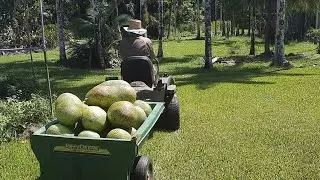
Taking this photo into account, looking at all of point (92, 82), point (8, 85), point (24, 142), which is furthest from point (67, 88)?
point (24, 142)

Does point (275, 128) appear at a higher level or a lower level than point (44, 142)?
lower

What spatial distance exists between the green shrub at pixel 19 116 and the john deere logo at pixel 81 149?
3.56m

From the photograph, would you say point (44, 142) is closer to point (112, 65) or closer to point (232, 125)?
point (232, 125)

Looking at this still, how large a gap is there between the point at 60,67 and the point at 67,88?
6.49m

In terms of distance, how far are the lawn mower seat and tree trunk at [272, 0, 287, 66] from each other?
11.4 metres

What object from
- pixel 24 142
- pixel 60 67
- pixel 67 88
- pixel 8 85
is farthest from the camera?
pixel 60 67

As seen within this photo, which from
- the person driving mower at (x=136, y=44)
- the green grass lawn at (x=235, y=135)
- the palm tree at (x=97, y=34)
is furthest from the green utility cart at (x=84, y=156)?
the palm tree at (x=97, y=34)

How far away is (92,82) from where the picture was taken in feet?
50.3

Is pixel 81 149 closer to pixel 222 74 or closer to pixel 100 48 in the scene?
pixel 222 74

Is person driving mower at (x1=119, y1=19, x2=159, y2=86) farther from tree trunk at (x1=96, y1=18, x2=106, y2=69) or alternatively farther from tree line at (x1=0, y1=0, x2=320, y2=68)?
tree trunk at (x1=96, y1=18, x2=106, y2=69)

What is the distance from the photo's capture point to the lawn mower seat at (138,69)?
7957 millimetres

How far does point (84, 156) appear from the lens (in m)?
4.73

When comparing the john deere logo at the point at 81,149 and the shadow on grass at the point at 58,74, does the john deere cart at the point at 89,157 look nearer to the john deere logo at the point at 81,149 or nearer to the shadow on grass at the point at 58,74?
the john deere logo at the point at 81,149

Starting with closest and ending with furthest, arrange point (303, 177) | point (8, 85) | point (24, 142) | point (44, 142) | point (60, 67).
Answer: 1. point (44, 142)
2. point (303, 177)
3. point (24, 142)
4. point (8, 85)
5. point (60, 67)
